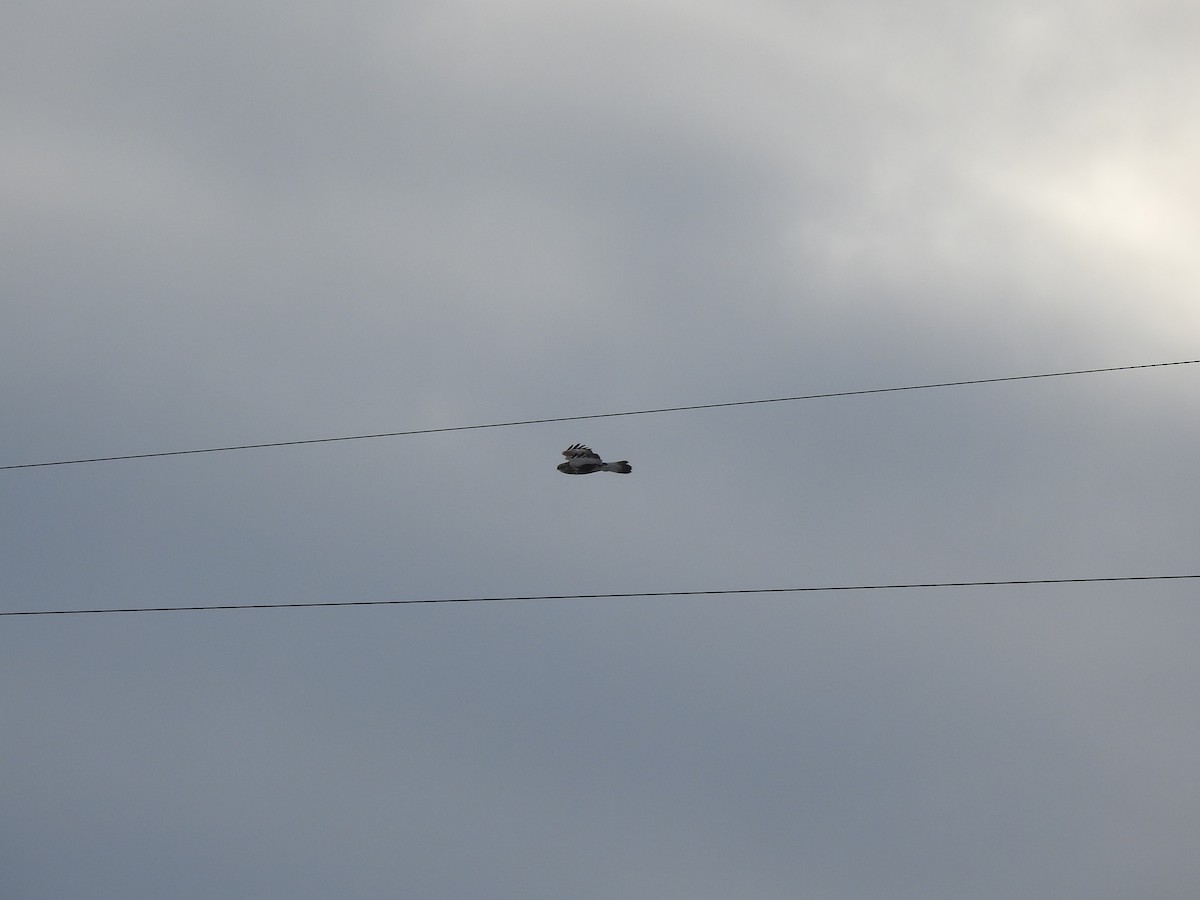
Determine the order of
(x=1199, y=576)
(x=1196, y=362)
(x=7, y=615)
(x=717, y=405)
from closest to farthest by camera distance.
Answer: (x=1199, y=576) → (x=1196, y=362) → (x=7, y=615) → (x=717, y=405)

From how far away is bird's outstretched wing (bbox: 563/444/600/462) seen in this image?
154ft

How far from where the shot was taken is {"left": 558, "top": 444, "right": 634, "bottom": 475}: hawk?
46438mm

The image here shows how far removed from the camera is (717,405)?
46.8m

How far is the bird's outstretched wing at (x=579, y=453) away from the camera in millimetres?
46872

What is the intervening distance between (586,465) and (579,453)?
53 cm

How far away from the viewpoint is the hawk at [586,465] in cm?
4644

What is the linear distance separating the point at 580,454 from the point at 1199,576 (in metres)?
15.7

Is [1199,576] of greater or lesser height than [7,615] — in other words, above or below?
above

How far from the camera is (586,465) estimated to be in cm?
4662

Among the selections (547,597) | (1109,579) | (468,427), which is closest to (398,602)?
(547,597)

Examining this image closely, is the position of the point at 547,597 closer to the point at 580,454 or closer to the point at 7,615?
the point at 580,454

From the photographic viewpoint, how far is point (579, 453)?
47.1 meters

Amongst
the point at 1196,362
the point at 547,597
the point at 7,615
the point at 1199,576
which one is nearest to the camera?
the point at 1199,576

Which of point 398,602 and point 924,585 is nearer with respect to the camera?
point 924,585
